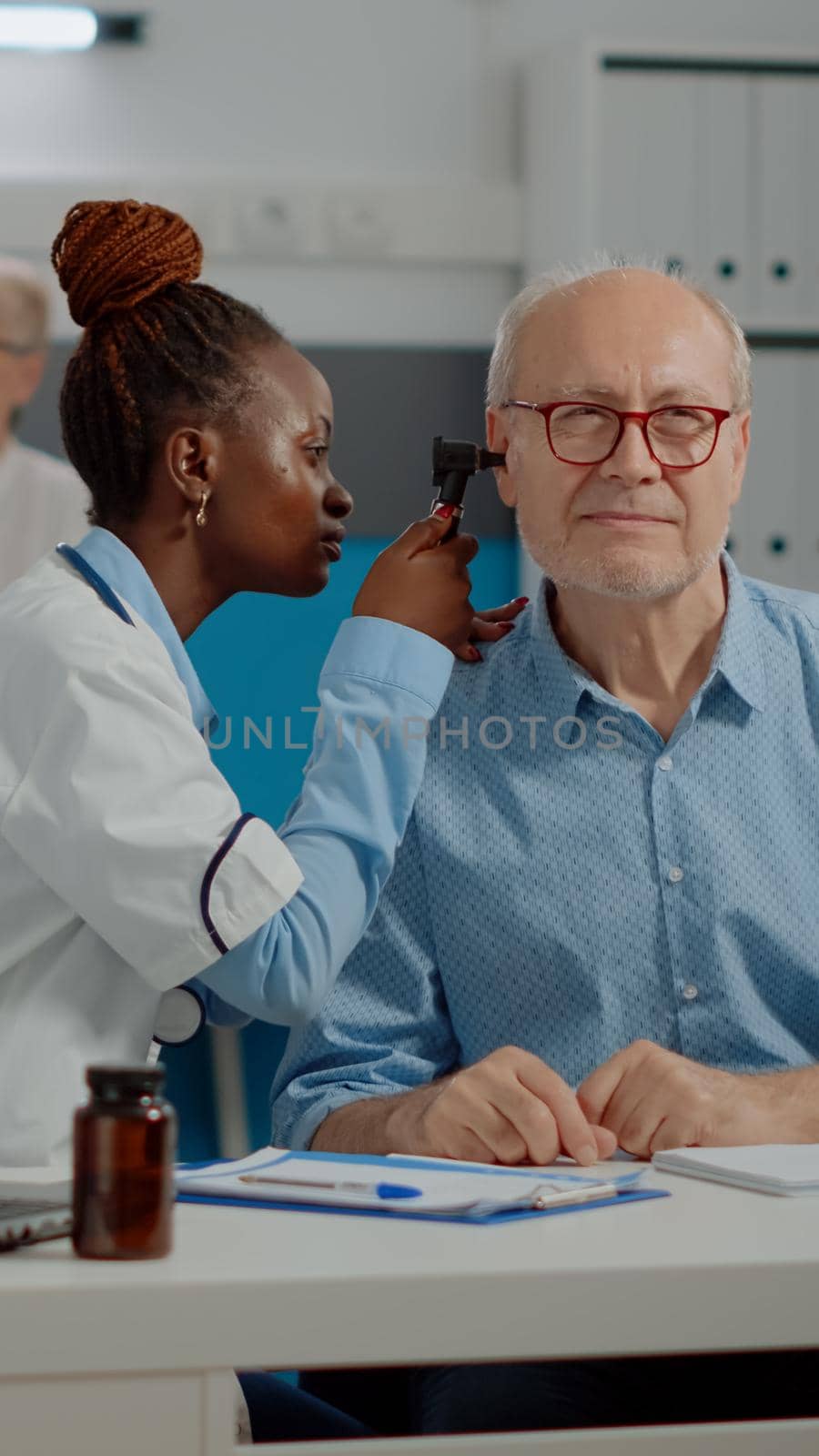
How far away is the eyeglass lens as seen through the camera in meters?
1.58

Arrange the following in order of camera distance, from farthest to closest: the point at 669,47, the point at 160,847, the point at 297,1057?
the point at 669,47 < the point at 297,1057 < the point at 160,847

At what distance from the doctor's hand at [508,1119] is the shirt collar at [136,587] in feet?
1.29

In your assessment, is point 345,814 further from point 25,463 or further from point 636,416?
point 25,463

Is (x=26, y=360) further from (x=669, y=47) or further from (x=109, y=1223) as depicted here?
(x=109, y=1223)

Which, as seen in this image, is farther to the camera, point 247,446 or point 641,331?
point 641,331

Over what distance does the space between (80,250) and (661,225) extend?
218cm

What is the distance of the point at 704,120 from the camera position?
3363 mm

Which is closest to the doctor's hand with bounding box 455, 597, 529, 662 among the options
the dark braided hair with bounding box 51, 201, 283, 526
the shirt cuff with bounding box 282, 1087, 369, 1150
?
the dark braided hair with bounding box 51, 201, 283, 526

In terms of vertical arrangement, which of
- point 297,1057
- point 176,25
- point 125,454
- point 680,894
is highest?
point 176,25

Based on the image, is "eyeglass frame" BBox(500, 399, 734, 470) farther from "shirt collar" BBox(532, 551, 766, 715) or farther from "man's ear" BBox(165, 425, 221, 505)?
"man's ear" BBox(165, 425, 221, 505)

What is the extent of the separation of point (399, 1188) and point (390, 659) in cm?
53

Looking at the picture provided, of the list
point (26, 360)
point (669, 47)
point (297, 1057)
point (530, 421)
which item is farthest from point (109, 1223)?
point (669, 47)

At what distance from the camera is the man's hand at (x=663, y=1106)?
1147 mm

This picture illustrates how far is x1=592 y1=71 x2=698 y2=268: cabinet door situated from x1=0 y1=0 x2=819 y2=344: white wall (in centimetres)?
14
